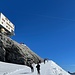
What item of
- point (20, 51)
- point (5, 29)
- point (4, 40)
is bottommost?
point (20, 51)

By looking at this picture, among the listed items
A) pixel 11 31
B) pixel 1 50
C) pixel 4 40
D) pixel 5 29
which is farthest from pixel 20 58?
pixel 11 31

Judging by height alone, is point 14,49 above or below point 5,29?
below

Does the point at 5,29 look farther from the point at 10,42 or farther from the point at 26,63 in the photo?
the point at 26,63

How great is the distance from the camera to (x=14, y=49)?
48.8 metres

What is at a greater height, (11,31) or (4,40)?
(11,31)

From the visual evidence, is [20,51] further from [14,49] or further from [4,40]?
[4,40]

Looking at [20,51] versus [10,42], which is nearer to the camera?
[20,51]

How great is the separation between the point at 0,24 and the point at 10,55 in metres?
35.2

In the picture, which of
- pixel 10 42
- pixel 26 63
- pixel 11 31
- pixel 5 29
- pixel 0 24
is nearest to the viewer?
pixel 26 63

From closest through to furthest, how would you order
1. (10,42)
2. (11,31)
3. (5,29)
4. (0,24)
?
(10,42) → (0,24) → (5,29) → (11,31)

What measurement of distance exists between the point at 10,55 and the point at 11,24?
49849 millimetres

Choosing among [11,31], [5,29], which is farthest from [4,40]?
[11,31]

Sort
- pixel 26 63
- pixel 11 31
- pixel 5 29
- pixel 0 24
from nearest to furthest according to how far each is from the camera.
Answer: pixel 26 63 < pixel 0 24 < pixel 5 29 < pixel 11 31

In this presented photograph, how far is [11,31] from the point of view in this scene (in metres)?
94.3
